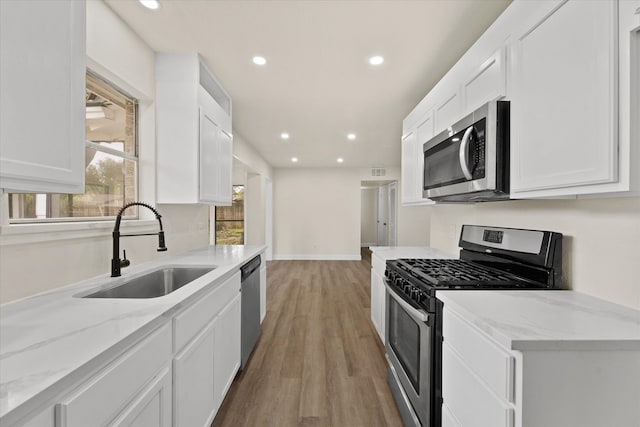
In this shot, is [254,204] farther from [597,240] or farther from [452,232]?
[597,240]

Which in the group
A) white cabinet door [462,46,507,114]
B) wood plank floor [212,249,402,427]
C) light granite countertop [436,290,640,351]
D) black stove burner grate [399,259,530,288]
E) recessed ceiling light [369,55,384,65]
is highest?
recessed ceiling light [369,55,384,65]

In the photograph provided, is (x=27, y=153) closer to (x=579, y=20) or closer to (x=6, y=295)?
(x=6, y=295)

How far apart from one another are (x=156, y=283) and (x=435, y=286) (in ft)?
5.78

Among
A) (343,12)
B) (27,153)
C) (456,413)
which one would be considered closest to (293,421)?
(456,413)

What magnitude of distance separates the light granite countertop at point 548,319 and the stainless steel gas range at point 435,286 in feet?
0.36

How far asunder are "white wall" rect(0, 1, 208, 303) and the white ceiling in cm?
16

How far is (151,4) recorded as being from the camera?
1809mm

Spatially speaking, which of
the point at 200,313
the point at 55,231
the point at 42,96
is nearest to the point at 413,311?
the point at 200,313

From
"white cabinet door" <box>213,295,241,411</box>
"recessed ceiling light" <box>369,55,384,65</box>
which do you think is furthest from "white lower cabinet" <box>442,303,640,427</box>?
"recessed ceiling light" <box>369,55,384,65</box>

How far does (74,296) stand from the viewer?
53.2 inches

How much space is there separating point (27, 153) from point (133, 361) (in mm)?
713

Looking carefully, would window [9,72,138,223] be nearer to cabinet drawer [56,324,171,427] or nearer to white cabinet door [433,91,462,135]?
cabinet drawer [56,324,171,427]

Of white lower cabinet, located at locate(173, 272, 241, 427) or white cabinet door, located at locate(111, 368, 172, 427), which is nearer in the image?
white cabinet door, located at locate(111, 368, 172, 427)

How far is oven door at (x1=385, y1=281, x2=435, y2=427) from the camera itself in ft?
4.69
